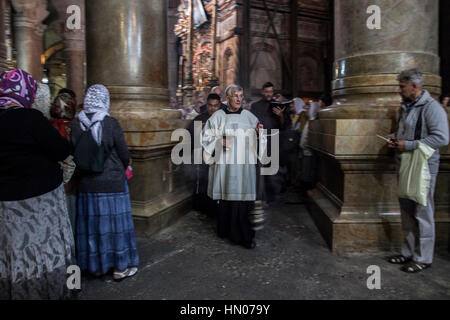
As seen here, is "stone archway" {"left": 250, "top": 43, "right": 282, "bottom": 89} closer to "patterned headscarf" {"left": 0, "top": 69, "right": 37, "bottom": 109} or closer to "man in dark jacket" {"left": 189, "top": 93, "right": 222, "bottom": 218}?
"man in dark jacket" {"left": 189, "top": 93, "right": 222, "bottom": 218}

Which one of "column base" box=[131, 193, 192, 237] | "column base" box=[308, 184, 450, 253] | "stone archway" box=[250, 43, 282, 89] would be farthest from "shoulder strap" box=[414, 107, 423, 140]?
"stone archway" box=[250, 43, 282, 89]

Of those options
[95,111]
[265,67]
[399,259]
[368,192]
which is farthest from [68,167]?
[265,67]

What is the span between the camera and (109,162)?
9.47 feet

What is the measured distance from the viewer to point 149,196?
13.6ft

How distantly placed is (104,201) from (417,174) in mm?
2614

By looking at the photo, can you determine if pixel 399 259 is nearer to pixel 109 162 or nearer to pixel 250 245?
pixel 250 245

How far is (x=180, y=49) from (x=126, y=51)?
12.9 m

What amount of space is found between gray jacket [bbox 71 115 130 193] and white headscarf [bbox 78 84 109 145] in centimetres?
4

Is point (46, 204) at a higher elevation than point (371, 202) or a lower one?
higher

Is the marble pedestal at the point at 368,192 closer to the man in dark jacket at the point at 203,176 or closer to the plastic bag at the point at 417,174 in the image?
the plastic bag at the point at 417,174

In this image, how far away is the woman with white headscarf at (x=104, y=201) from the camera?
283cm

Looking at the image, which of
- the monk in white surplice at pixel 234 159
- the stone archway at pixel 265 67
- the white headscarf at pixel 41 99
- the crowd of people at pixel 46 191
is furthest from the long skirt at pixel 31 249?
the stone archway at pixel 265 67

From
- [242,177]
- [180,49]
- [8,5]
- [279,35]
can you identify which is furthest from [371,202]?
[180,49]

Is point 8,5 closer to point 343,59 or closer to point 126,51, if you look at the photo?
point 126,51
